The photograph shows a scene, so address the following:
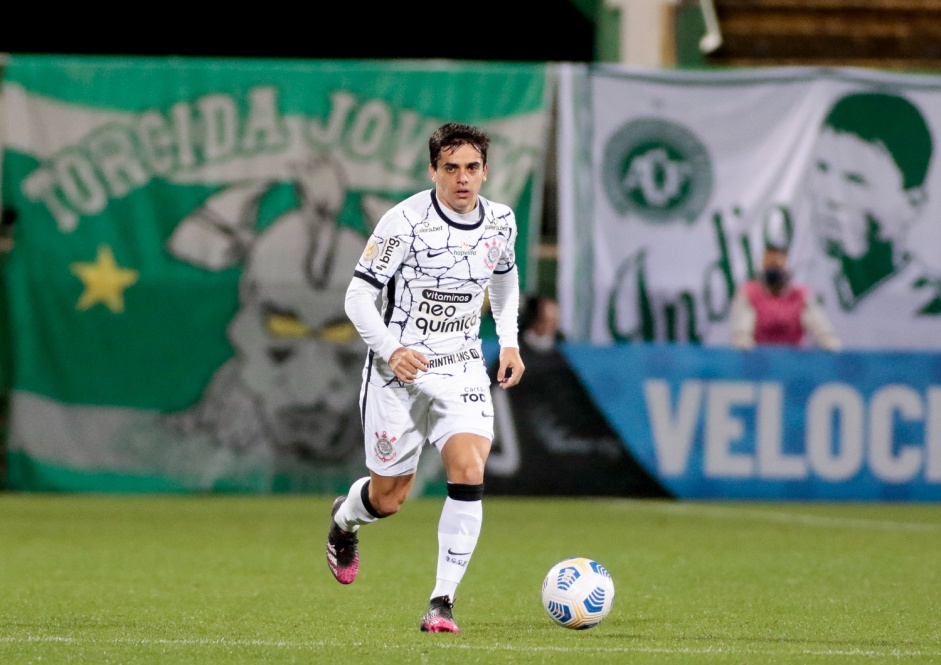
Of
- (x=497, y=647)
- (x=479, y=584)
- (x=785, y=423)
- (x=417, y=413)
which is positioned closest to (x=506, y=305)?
(x=417, y=413)

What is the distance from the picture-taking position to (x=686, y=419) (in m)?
13.7

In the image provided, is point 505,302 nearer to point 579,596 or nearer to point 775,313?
point 579,596

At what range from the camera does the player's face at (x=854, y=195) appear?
14914 millimetres

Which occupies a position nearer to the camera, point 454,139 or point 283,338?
point 454,139

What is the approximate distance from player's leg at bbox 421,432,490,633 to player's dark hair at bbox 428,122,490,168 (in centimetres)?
115

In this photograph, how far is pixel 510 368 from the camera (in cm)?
694

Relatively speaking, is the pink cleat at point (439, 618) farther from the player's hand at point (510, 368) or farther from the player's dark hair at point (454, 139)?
the player's dark hair at point (454, 139)

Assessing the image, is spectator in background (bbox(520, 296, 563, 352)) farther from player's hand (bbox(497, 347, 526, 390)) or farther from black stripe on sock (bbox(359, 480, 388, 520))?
player's hand (bbox(497, 347, 526, 390))

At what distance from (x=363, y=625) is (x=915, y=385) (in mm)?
8120

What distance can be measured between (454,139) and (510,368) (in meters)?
0.98

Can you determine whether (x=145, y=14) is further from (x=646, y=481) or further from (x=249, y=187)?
(x=646, y=481)

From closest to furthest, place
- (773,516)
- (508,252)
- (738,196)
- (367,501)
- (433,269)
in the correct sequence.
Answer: (433,269) → (508,252) → (367,501) → (773,516) → (738,196)

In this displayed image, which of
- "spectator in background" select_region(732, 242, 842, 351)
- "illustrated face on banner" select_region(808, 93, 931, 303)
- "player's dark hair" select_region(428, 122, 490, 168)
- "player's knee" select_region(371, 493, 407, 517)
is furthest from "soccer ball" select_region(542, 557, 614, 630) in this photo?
"illustrated face on banner" select_region(808, 93, 931, 303)

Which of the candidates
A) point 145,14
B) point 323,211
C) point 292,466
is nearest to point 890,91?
point 323,211
